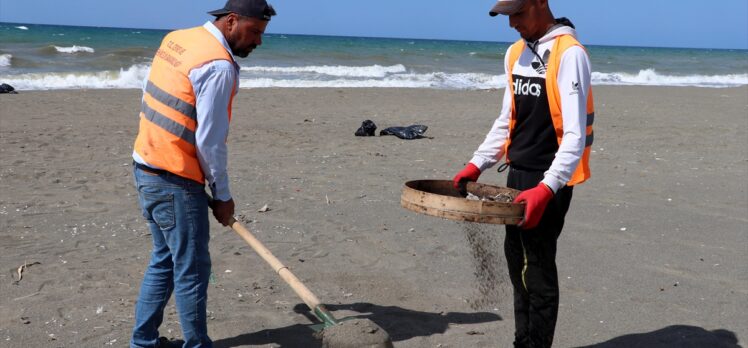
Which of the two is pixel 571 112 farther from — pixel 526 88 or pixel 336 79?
pixel 336 79

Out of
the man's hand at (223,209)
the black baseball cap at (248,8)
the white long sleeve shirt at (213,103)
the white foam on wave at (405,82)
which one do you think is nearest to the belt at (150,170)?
the white long sleeve shirt at (213,103)

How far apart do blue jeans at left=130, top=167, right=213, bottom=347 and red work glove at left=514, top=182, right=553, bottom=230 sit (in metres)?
1.44

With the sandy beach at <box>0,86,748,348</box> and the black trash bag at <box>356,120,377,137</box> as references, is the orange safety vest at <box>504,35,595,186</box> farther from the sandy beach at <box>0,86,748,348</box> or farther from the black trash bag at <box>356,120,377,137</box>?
the black trash bag at <box>356,120,377,137</box>

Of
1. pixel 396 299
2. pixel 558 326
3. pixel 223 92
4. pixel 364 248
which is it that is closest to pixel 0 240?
pixel 364 248

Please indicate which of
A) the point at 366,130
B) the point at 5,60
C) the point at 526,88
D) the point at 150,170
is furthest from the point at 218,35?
the point at 5,60

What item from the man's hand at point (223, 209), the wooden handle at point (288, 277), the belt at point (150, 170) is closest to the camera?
the belt at point (150, 170)

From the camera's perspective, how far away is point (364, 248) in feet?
20.5

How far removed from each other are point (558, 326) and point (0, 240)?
419cm

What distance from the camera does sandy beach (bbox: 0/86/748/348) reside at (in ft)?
15.6

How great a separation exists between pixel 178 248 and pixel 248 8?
43.9 inches

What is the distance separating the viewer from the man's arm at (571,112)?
131 inches

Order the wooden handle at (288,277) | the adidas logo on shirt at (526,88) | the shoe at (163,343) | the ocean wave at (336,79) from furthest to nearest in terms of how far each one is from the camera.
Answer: the ocean wave at (336,79) → the shoe at (163,343) → the wooden handle at (288,277) → the adidas logo on shirt at (526,88)

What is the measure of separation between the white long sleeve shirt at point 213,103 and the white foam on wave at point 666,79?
30.0 m

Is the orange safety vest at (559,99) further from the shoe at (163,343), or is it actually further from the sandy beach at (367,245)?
the shoe at (163,343)
